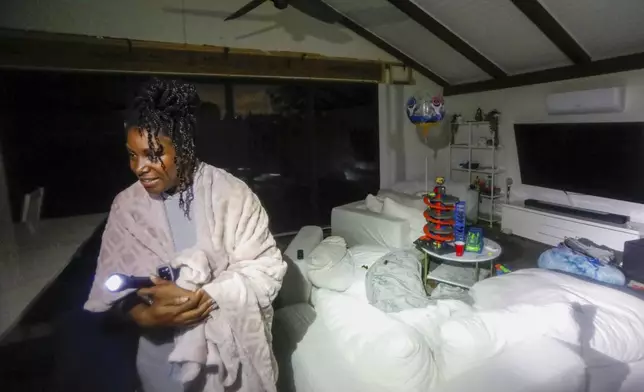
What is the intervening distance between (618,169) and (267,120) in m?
3.06

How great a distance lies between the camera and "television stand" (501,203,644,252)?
3.06 meters

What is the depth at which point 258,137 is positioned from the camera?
3.73 metres

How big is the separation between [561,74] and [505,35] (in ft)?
2.34

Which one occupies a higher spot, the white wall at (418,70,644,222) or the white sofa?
the white wall at (418,70,644,222)

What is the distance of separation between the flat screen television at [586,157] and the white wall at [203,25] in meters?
1.92

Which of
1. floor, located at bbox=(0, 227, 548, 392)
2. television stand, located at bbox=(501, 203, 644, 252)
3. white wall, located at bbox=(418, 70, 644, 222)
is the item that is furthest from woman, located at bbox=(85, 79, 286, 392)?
white wall, located at bbox=(418, 70, 644, 222)

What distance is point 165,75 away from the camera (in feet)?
10.8

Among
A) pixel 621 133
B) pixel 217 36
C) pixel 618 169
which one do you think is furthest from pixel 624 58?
pixel 217 36

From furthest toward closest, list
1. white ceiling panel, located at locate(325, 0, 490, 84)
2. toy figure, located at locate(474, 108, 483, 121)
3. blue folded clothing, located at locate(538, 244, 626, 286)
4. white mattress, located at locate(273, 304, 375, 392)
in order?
toy figure, located at locate(474, 108, 483, 121)
white ceiling panel, located at locate(325, 0, 490, 84)
blue folded clothing, located at locate(538, 244, 626, 286)
white mattress, located at locate(273, 304, 375, 392)

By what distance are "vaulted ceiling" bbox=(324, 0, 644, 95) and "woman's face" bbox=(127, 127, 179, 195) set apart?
2874mm

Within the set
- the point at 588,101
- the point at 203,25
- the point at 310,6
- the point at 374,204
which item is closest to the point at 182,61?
the point at 203,25

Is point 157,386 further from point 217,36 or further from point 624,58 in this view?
point 624,58

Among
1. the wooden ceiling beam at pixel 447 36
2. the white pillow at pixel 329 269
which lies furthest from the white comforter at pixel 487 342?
the wooden ceiling beam at pixel 447 36

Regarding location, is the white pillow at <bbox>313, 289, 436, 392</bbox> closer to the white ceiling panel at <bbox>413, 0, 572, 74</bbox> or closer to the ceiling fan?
the ceiling fan
